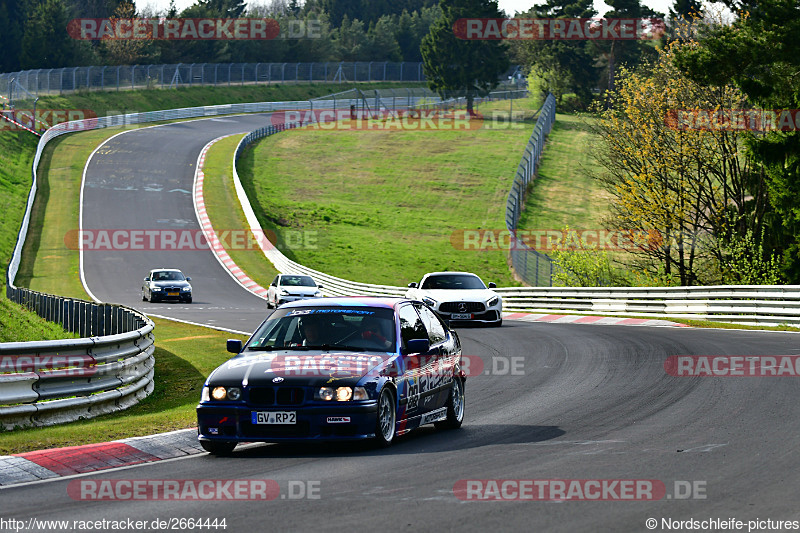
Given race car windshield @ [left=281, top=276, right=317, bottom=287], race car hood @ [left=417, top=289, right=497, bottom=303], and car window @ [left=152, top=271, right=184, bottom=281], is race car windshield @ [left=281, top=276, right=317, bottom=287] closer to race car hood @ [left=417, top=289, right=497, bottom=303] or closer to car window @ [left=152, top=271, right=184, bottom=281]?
car window @ [left=152, top=271, right=184, bottom=281]

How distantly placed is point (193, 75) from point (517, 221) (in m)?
57.8

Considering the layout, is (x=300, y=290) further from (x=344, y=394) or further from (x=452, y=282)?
(x=344, y=394)

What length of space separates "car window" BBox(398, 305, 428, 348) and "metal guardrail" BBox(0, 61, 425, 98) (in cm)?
7326

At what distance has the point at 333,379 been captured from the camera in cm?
979

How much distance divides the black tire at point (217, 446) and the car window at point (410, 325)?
2.01m

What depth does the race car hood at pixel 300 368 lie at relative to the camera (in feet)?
32.1

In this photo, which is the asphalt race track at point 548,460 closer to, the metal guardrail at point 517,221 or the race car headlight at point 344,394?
the race car headlight at point 344,394

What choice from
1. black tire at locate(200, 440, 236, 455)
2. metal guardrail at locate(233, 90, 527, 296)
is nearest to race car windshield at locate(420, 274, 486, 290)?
metal guardrail at locate(233, 90, 527, 296)

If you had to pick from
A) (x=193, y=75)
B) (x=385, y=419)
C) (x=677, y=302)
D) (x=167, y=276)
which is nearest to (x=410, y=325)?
(x=385, y=419)

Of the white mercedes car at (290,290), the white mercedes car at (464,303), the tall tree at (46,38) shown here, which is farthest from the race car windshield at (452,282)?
the tall tree at (46,38)

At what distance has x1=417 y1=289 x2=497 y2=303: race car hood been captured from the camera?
2716 cm

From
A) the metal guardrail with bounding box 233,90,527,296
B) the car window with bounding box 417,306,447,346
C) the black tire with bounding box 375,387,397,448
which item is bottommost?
the metal guardrail with bounding box 233,90,527,296

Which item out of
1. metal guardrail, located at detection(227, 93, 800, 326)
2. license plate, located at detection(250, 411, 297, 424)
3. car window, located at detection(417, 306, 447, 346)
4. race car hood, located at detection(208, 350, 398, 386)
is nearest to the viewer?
license plate, located at detection(250, 411, 297, 424)

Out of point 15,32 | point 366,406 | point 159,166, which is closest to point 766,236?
point 366,406
